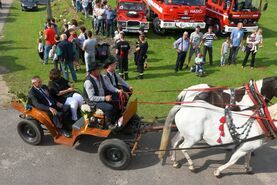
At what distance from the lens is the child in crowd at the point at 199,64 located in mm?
12586

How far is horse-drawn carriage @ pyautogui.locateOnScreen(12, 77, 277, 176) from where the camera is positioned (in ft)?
20.0

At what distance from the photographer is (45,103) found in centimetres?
730

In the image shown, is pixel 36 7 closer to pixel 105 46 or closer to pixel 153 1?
pixel 153 1

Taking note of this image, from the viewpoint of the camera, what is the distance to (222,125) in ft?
20.4

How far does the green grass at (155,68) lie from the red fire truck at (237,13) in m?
1.13

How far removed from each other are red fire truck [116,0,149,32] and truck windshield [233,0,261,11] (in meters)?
4.91

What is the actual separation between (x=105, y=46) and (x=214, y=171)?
822cm

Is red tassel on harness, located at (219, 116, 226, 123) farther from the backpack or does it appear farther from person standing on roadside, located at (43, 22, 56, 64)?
person standing on roadside, located at (43, 22, 56, 64)

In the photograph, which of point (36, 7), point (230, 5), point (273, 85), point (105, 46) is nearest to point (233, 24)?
point (230, 5)

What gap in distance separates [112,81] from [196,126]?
95.7 inches

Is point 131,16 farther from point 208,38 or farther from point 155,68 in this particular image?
point 208,38

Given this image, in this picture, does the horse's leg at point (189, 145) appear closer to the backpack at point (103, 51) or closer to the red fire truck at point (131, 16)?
the backpack at point (103, 51)

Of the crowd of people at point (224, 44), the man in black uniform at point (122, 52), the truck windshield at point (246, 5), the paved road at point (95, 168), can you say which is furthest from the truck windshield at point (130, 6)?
the paved road at point (95, 168)

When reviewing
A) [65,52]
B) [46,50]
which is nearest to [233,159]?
[65,52]
